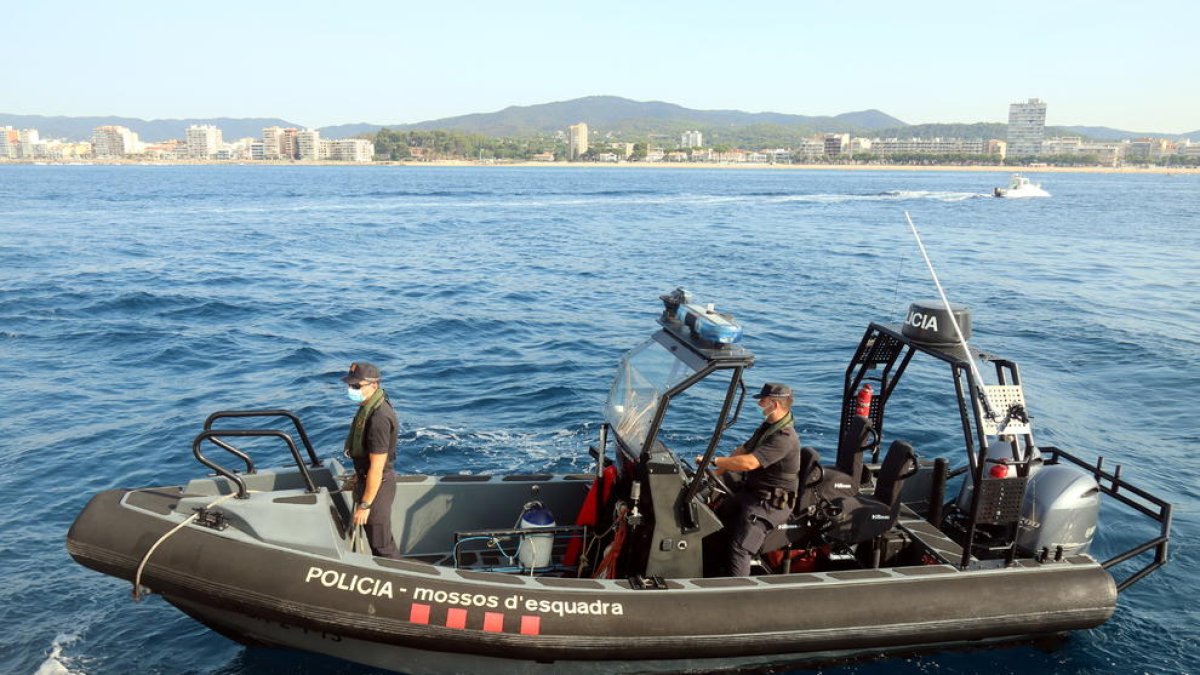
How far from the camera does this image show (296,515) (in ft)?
18.2

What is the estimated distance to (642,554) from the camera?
5.83 m

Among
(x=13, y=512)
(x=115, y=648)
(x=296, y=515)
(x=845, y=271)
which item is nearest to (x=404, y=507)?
(x=296, y=515)

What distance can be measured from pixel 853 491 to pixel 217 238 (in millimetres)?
34890

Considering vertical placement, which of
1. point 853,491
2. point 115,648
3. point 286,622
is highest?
point 853,491

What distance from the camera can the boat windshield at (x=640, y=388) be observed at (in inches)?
232

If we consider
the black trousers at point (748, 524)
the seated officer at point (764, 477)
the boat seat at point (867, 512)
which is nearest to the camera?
the seated officer at point (764, 477)

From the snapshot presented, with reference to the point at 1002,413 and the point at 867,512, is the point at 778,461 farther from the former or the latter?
the point at 1002,413

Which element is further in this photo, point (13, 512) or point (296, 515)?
point (13, 512)

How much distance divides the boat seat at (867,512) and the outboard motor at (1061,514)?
987 millimetres

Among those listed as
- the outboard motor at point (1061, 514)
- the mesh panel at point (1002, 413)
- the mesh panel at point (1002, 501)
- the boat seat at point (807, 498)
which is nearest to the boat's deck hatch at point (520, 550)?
the boat seat at point (807, 498)

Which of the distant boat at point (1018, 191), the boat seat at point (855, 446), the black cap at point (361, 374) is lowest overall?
the boat seat at point (855, 446)

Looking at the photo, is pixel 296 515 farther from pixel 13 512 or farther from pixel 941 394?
pixel 941 394

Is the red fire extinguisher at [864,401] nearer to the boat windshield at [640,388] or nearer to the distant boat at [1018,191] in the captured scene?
the boat windshield at [640,388]

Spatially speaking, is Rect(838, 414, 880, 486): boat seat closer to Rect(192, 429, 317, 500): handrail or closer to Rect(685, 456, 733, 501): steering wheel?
Rect(685, 456, 733, 501): steering wheel
